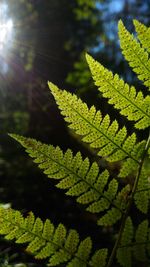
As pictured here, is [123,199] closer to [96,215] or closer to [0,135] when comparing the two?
[96,215]

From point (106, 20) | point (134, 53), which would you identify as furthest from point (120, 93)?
point (106, 20)

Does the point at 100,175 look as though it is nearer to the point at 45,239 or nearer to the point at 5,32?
the point at 45,239

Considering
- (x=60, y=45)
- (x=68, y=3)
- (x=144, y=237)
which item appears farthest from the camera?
(x=68, y=3)

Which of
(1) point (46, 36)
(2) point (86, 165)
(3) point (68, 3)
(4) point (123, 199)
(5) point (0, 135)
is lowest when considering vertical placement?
(4) point (123, 199)

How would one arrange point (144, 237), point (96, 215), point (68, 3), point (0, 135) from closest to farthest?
point (144, 237) < point (96, 215) < point (68, 3) < point (0, 135)

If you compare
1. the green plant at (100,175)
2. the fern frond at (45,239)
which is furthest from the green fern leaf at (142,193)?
the fern frond at (45,239)

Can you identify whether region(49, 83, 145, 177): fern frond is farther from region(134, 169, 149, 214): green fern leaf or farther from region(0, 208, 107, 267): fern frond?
region(0, 208, 107, 267): fern frond

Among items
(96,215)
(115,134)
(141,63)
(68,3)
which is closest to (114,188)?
(115,134)

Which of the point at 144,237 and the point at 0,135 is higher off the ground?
the point at 0,135
